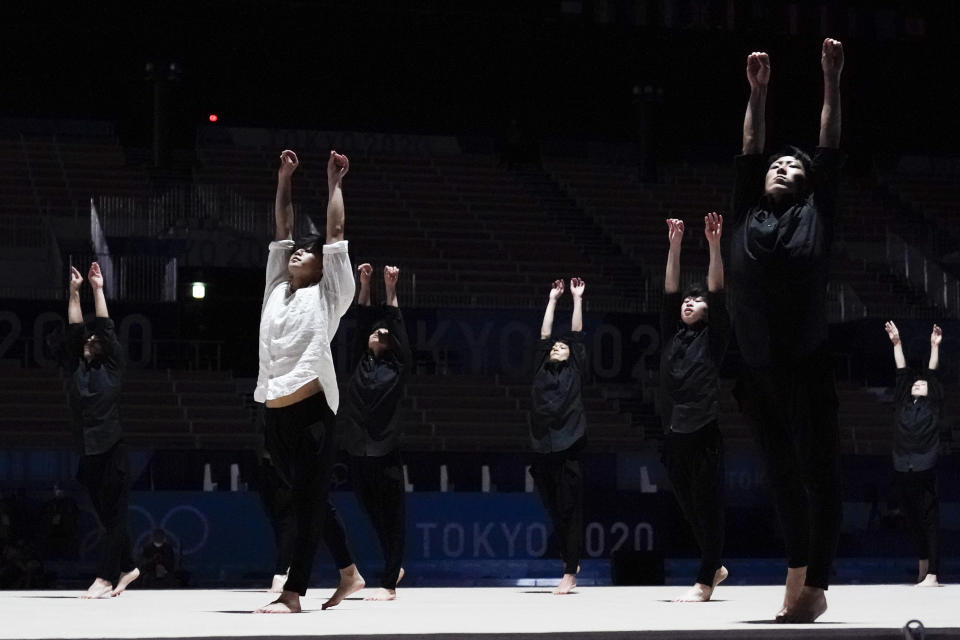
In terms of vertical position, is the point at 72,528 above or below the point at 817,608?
below

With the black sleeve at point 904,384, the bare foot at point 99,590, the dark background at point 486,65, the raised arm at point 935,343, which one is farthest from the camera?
the dark background at point 486,65

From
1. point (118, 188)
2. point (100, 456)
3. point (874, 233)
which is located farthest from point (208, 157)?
Answer: point (100, 456)

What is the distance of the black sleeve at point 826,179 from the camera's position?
7.25m

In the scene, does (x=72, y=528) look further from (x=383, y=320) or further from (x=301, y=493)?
(x=301, y=493)

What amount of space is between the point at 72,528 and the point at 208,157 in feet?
41.6

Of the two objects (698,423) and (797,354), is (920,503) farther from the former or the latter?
(797,354)

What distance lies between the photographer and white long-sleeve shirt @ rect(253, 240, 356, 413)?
8.13 m

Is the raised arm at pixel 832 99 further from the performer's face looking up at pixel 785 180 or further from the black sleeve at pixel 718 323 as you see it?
the black sleeve at pixel 718 323

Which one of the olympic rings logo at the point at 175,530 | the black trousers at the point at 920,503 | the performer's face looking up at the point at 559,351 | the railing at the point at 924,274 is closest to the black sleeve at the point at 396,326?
the performer's face looking up at the point at 559,351

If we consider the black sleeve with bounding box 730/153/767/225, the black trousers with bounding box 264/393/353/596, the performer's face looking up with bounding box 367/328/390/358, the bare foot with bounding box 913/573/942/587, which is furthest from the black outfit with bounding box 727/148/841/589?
the bare foot with bounding box 913/573/942/587

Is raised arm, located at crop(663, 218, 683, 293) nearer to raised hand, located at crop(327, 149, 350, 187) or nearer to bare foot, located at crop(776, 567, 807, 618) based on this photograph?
raised hand, located at crop(327, 149, 350, 187)

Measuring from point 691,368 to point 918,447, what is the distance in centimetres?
611

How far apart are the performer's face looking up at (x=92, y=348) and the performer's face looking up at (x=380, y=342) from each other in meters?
1.87

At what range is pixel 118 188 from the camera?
2764 cm
